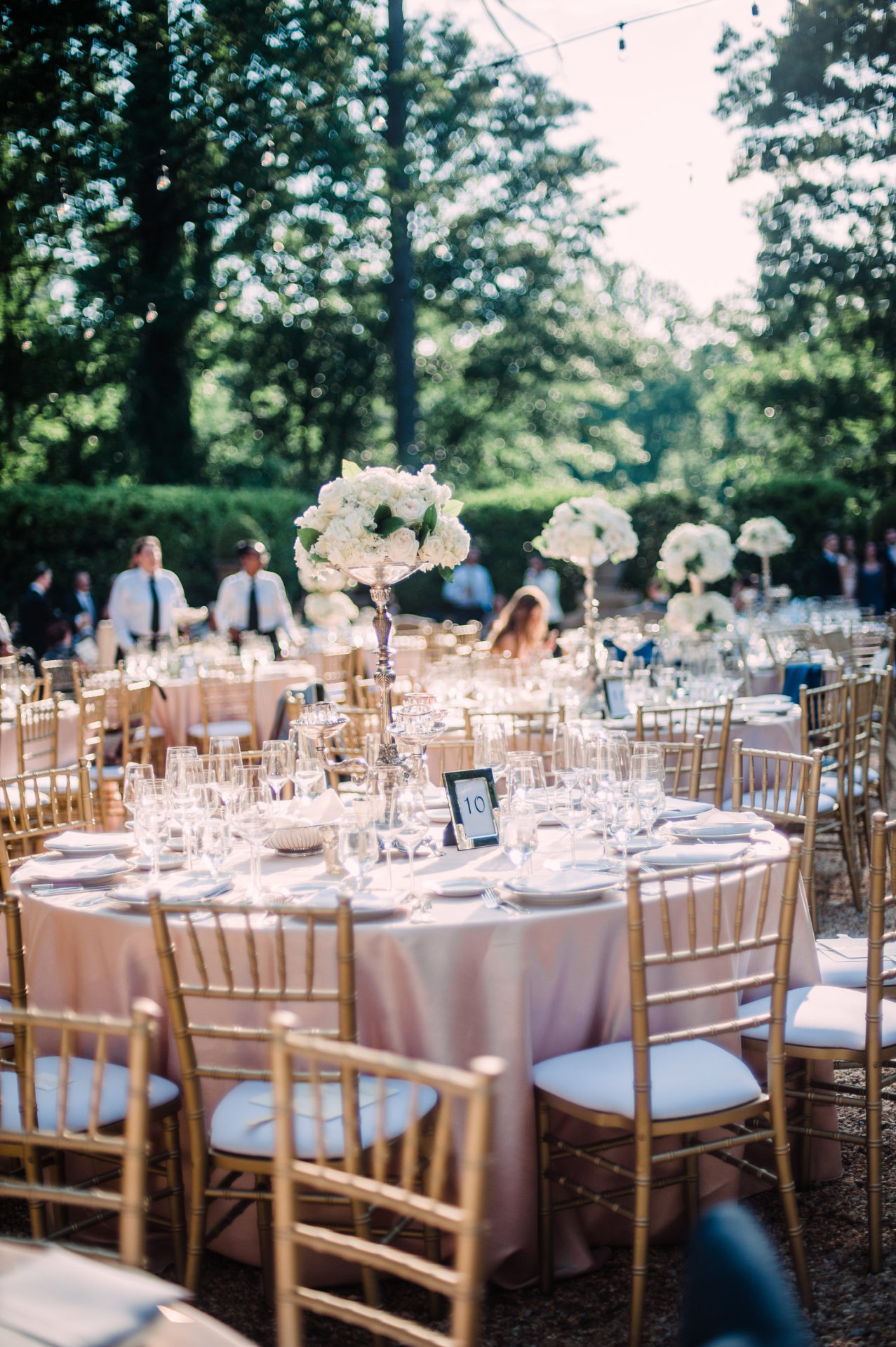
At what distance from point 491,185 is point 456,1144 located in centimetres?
2166

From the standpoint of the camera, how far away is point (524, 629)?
8.02m

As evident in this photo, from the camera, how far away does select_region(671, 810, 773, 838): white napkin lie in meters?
3.66

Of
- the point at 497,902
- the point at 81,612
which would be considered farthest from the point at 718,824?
the point at 81,612

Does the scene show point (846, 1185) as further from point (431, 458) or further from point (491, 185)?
point (431, 458)

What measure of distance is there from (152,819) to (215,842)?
0.94 ft

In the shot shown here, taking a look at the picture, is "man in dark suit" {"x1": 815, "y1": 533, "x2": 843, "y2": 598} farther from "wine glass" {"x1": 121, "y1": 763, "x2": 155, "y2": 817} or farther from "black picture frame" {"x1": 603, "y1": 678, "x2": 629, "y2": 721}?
"wine glass" {"x1": 121, "y1": 763, "x2": 155, "y2": 817}

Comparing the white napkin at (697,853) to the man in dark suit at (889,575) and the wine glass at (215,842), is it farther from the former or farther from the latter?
the man in dark suit at (889,575)

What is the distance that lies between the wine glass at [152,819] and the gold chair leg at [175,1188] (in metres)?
0.69

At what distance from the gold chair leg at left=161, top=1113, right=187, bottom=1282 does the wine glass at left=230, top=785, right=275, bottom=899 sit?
0.62 m

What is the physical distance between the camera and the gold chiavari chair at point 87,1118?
1.71m

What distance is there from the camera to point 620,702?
6066mm

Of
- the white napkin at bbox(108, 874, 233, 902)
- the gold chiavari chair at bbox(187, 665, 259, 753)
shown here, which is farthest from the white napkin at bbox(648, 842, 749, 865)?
the gold chiavari chair at bbox(187, 665, 259, 753)

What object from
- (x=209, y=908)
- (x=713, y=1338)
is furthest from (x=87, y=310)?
(x=713, y=1338)

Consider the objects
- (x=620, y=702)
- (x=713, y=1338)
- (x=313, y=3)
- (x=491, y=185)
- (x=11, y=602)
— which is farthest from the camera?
(x=491, y=185)
